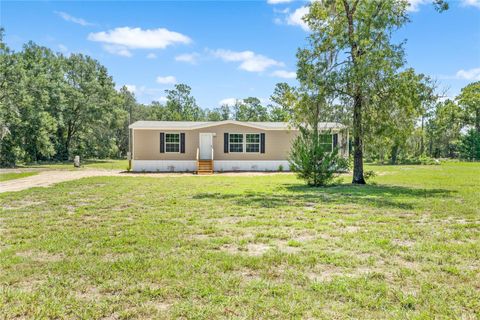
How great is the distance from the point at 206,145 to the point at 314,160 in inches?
401

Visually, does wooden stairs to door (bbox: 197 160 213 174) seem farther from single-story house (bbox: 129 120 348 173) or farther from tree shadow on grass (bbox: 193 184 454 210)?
tree shadow on grass (bbox: 193 184 454 210)

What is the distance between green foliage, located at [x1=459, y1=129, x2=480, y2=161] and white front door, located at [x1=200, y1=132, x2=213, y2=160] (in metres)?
30.7

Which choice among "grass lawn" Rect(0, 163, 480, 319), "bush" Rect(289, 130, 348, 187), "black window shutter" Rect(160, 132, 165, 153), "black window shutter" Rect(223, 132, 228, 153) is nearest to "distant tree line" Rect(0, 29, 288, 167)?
"black window shutter" Rect(223, 132, 228, 153)

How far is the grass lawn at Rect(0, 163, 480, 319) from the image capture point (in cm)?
296

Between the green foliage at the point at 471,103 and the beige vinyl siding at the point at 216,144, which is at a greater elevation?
the green foliage at the point at 471,103

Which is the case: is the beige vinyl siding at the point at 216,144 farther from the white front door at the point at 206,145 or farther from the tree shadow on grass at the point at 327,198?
the tree shadow on grass at the point at 327,198

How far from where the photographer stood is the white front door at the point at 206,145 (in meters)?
21.6

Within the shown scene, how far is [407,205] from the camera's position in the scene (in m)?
8.24

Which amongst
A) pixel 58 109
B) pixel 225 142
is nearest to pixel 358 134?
pixel 225 142

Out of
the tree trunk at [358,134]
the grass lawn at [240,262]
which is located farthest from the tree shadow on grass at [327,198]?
Result: the tree trunk at [358,134]

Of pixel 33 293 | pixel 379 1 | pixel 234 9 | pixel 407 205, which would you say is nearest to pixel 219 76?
pixel 234 9

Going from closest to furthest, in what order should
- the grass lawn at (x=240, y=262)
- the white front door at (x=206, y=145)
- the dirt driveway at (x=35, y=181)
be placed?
the grass lawn at (x=240, y=262) < the dirt driveway at (x=35, y=181) < the white front door at (x=206, y=145)

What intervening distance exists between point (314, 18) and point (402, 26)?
3.15 m

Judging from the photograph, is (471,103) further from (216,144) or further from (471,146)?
(216,144)
